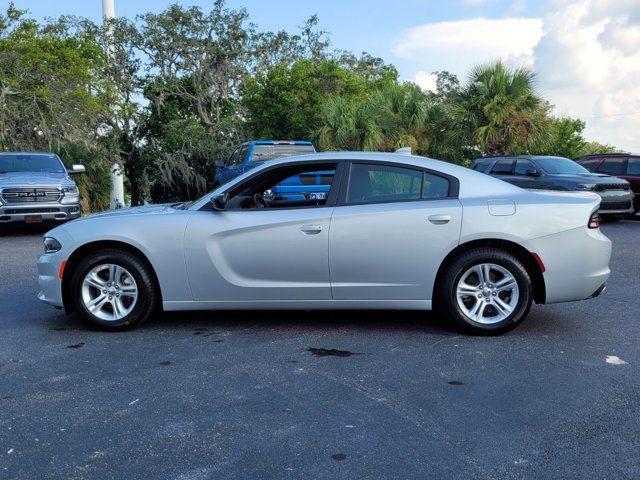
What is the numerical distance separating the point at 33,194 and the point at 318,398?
11183 millimetres

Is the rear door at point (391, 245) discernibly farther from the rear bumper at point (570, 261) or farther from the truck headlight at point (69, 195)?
the truck headlight at point (69, 195)

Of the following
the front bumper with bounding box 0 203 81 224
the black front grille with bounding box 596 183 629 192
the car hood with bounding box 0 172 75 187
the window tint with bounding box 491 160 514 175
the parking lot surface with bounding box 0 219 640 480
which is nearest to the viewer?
the parking lot surface with bounding box 0 219 640 480

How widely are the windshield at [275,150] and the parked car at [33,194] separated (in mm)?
3923

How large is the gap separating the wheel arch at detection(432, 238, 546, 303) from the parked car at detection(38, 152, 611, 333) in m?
0.01

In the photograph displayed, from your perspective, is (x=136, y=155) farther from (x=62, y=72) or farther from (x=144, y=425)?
(x=144, y=425)

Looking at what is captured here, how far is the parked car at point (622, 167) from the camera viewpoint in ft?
56.7

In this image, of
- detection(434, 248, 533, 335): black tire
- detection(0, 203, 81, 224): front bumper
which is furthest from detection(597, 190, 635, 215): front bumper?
detection(0, 203, 81, 224): front bumper

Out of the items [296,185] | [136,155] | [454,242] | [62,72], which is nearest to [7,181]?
[296,185]

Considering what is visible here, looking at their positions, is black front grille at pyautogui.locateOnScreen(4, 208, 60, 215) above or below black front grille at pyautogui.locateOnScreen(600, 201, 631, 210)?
above

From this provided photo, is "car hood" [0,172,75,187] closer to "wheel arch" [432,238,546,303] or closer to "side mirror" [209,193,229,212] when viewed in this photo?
"side mirror" [209,193,229,212]

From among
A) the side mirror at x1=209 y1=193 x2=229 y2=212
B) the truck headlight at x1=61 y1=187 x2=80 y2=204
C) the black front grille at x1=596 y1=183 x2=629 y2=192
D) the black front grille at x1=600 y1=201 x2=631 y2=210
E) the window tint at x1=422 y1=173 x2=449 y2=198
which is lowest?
the black front grille at x1=600 y1=201 x2=631 y2=210

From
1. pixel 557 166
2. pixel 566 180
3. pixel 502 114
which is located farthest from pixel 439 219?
pixel 502 114

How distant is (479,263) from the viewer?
5.62 metres

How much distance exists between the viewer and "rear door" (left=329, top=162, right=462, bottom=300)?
5.59 metres
